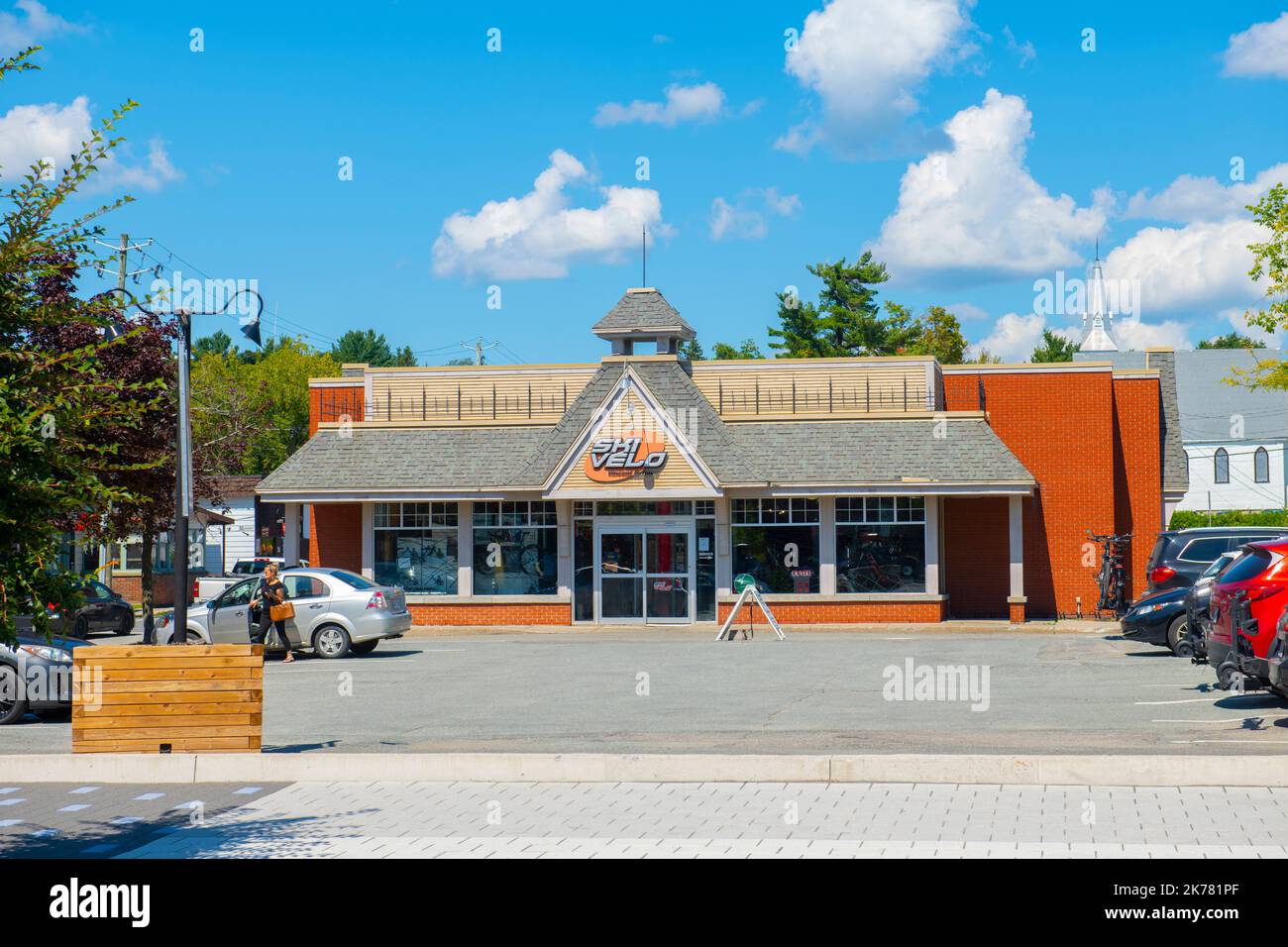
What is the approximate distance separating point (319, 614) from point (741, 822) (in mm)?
17056

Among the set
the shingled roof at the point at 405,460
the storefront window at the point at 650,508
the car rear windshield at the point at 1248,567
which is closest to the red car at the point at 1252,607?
the car rear windshield at the point at 1248,567

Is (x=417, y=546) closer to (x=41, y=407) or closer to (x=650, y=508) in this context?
(x=650, y=508)

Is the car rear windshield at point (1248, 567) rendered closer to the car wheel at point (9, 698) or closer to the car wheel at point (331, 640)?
the car wheel at point (9, 698)

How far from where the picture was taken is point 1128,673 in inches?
804

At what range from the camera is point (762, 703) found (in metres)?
17.5

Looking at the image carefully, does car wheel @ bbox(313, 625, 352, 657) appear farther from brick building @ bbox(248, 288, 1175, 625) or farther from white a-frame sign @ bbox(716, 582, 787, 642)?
brick building @ bbox(248, 288, 1175, 625)

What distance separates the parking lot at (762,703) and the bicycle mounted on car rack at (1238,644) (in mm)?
411

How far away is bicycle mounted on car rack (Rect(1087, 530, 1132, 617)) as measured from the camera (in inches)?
1328

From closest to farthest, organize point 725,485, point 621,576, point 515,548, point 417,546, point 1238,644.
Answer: point 1238,644 < point 725,485 < point 621,576 < point 515,548 < point 417,546

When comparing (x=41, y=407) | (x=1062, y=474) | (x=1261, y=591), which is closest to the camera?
(x=41, y=407)

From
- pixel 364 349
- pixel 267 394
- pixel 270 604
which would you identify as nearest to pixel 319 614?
pixel 270 604

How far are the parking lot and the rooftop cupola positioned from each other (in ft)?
34.8
